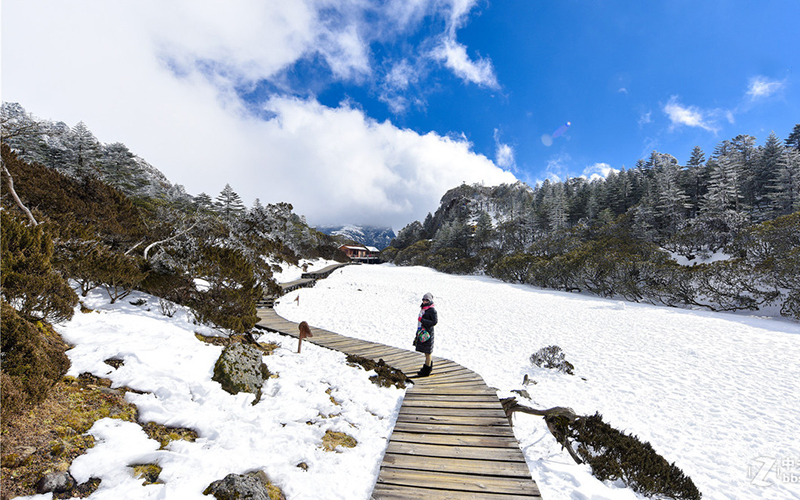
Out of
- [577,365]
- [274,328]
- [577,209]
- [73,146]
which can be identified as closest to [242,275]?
[274,328]

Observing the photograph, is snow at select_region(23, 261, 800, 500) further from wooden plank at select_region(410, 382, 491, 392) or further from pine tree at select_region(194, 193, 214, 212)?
pine tree at select_region(194, 193, 214, 212)

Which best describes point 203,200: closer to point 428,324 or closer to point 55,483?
point 428,324

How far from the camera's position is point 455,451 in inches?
160

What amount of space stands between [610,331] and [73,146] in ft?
166

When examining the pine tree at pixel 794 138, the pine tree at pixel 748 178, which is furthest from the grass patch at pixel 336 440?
the pine tree at pixel 794 138

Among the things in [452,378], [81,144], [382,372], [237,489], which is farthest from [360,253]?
[237,489]

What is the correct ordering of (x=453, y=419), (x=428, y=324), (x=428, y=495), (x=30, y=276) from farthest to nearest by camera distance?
(x=428, y=324) → (x=453, y=419) → (x=30, y=276) → (x=428, y=495)

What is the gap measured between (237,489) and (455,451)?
113 inches

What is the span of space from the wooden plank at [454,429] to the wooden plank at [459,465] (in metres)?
0.61

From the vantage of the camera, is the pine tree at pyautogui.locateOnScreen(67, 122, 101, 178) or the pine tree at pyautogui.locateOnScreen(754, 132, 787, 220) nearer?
the pine tree at pyautogui.locateOnScreen(67, 122, 101, 178)

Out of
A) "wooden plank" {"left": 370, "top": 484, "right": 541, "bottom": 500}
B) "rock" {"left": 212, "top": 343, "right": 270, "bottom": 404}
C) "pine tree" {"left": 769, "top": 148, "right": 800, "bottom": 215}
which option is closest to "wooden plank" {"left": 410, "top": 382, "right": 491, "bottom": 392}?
"wooden plank" {"left": 370, "top": 484, "right": 541, "bottom": 500}

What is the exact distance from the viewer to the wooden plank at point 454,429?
449 centimetres

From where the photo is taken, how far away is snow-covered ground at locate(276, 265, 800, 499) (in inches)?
184

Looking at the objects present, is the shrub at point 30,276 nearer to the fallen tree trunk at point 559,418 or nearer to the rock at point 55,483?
the rock at point 55,483
